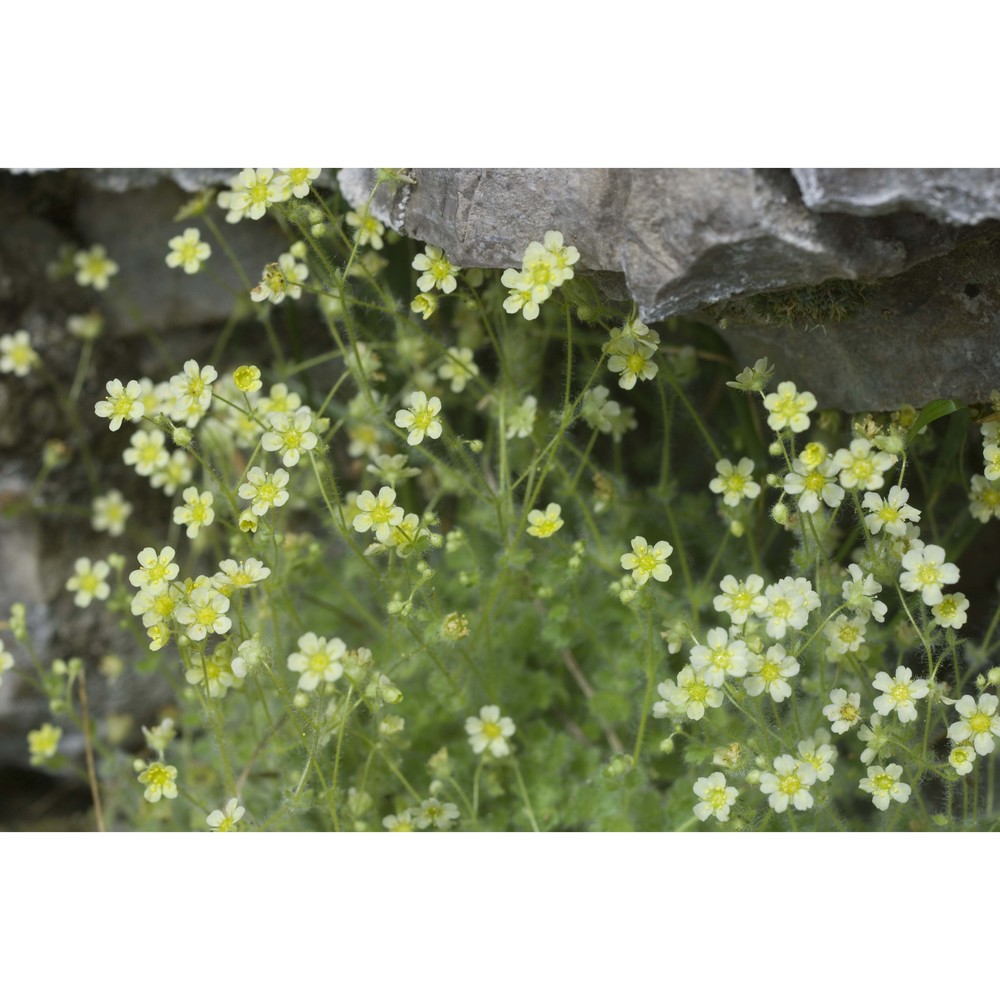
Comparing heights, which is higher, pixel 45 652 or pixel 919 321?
pixel 919 321

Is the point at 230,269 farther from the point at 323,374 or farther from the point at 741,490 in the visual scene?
the point at 741,490

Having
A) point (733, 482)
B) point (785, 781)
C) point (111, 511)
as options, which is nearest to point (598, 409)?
point (733, 482)

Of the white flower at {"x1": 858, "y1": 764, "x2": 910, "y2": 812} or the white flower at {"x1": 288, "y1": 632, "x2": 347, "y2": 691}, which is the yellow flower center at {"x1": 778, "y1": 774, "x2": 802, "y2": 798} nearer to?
the white flower at {"x1": 858, "y1": 764, "x2": 910, "y2": 812}

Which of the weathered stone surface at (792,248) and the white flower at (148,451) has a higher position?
the weathered stone surface at (792,248)

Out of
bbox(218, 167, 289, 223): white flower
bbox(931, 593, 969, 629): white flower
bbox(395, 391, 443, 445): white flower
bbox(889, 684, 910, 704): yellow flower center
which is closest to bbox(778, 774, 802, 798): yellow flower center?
bbox(889, 684, 910, 704): yellow flower center

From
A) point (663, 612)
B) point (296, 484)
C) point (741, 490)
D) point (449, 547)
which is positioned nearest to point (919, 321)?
point (741, 490)

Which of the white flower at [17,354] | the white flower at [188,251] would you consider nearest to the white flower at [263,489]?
the white flower at [188,251]

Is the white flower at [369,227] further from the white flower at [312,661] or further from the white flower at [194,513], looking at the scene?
the white flower at [312,661]
